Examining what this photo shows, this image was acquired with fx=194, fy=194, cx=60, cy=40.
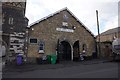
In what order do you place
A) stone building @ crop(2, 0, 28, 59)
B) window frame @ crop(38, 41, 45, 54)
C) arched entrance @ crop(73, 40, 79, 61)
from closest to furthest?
stone building @ crop(2, 0, 28, 59)
window frame @ crop(38, 41, 45, 54)
arched entrance @ crop(73, 40, 79, 61)

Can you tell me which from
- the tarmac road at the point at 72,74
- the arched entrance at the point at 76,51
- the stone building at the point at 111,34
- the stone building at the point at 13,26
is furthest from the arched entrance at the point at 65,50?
the stone building at the point at 111,34

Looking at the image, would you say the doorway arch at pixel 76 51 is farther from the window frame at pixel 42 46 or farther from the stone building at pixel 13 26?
the stone building at pixel 13 26

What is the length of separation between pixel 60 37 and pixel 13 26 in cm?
610

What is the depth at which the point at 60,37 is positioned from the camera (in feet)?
79.4

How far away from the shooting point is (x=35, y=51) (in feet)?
72.0

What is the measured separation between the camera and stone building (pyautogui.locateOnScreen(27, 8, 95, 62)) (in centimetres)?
2216

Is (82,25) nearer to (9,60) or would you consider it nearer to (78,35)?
(78,35)

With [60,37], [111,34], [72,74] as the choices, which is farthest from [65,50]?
[111,34]

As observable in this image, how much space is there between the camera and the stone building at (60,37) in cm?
2216

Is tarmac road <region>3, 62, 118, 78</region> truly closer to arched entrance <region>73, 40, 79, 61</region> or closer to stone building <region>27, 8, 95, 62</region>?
stone building <region>27, 8, 95, 62</region>

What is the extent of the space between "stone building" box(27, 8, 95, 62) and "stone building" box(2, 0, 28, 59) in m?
0.94

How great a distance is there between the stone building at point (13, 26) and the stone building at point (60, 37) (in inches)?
37.0

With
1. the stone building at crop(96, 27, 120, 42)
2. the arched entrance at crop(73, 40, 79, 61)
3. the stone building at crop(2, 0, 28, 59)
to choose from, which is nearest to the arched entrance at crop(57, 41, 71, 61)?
the arched entrance at crop(73, 40, 79, 61)

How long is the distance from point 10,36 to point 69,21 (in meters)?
8.46
